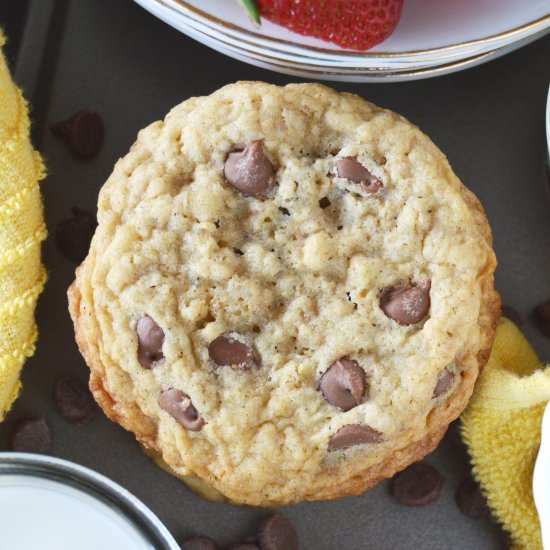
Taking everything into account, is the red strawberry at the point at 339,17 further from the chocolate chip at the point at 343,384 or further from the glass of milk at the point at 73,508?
the glass of milk at the point at 73,508

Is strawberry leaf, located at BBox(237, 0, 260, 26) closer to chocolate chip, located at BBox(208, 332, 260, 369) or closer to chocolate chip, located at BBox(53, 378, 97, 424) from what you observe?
chocolate chip, located at BBox(208, 332, 260, 369)

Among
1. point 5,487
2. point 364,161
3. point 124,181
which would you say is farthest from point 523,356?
point 5,487

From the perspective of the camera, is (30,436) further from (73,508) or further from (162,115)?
(162,115)

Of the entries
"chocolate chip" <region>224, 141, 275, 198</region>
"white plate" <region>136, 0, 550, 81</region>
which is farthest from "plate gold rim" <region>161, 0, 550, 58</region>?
"chocolate chip" <region>224, 141, 275, 198</region>

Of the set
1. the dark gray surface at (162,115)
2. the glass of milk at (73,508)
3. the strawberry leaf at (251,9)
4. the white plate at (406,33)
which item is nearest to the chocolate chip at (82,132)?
the dark gray surface at (162,115)

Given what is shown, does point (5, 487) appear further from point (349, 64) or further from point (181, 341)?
point (349, 64)
